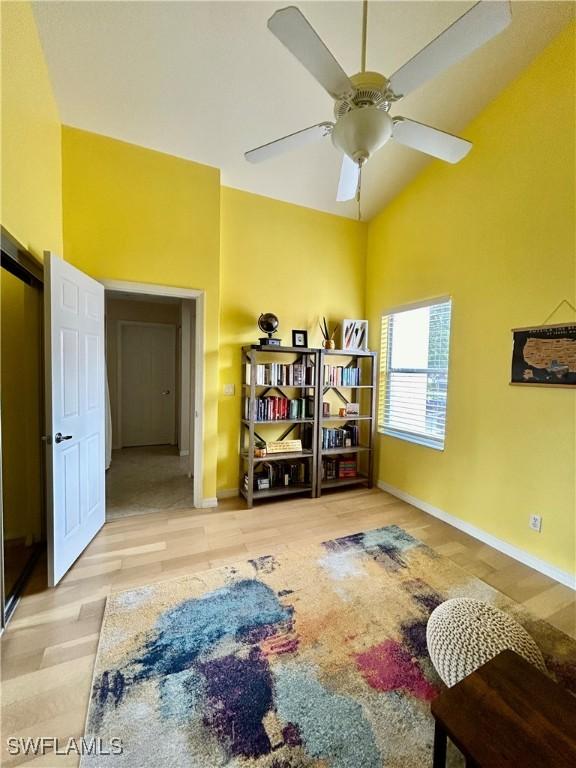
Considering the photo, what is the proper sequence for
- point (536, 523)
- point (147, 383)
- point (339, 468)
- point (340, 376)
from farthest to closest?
point (147, 383) < point (339, 468) < point (340, 376) < point (536, 523)

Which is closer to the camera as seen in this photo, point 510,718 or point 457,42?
point 510,718

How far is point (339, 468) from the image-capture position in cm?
386

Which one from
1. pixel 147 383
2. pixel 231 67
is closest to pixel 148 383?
pixel 147 383

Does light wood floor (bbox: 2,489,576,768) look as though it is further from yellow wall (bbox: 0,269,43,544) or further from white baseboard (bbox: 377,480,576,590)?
yellow wall (bbox: 0,269,43,544)

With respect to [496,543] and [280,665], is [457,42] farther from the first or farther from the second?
[496,543]

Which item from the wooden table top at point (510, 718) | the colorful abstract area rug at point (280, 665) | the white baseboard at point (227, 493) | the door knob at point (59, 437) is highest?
the door knob at point (59, 437)

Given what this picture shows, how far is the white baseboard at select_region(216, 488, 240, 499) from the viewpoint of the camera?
3.45 m

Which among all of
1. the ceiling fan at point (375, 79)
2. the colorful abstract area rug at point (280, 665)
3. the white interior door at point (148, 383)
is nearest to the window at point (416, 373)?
the colorful abstract area rug at point (280, 665)

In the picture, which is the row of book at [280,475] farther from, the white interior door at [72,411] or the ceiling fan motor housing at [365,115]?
the ceiling fan motor housing at [365,115]

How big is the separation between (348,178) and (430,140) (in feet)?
1.63

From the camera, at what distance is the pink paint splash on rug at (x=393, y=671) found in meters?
1.41

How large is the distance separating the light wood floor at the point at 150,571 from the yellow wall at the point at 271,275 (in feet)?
2.64

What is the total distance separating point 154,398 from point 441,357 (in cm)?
474

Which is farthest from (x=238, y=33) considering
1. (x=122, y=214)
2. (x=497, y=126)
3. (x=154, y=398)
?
(x=154, y=398)
